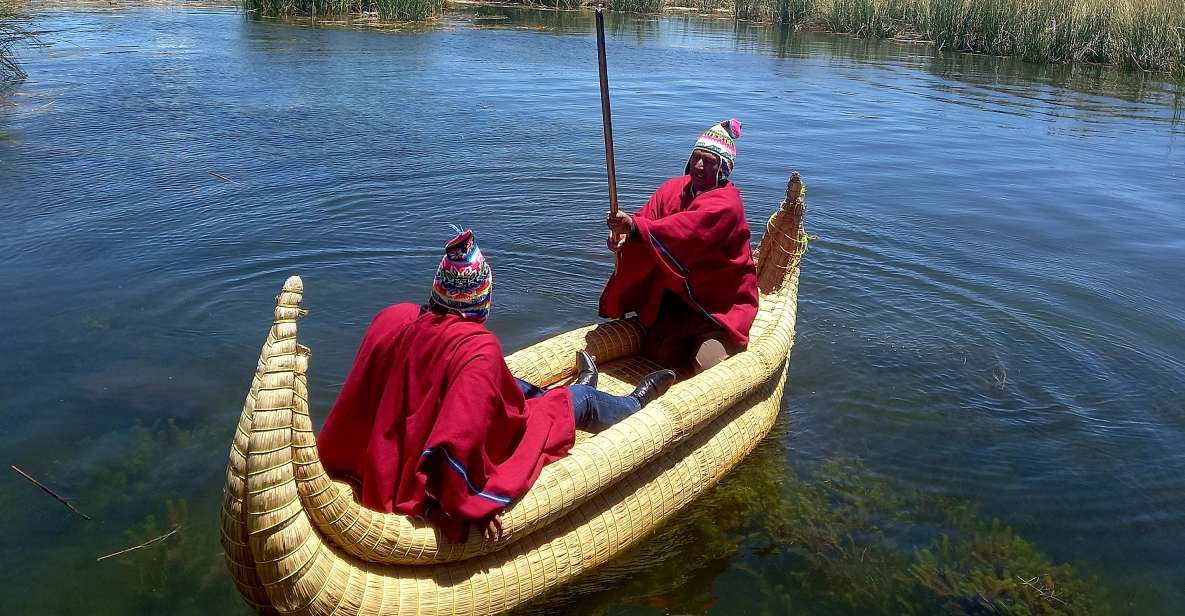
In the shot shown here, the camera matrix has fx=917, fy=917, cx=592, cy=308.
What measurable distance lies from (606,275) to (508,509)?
4851 millimetres

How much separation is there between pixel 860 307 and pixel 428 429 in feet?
17.4

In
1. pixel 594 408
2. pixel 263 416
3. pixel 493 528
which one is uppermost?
pixel 263 416

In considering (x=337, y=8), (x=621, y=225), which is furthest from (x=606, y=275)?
(x=337, y=8)

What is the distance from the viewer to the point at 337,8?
80.1 ft

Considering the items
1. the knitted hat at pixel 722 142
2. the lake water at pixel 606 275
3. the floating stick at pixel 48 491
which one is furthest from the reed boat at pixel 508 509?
the floating stick at pixel 48 491

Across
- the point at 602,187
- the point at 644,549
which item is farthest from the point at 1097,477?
the point at 602,187

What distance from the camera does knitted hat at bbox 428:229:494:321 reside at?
3387mm

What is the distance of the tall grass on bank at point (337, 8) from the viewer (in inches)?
946

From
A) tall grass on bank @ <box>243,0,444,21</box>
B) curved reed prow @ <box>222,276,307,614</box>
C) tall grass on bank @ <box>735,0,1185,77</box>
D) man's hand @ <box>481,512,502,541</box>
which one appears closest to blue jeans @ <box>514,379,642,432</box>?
man's hand @ <box>481,512,502,541</box>

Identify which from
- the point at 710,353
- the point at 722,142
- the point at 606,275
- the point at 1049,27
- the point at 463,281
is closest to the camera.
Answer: the point at 463,281

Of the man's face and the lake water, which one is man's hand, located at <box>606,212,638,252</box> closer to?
the man's face

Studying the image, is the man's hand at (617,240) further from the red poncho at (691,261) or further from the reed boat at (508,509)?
the reed boat at (508,509)

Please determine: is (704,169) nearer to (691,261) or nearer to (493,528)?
(691,261)

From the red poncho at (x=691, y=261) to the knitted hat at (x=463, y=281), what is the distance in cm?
172
